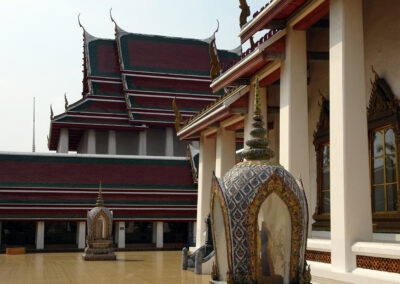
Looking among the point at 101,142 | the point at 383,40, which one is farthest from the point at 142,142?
the point at 383,40

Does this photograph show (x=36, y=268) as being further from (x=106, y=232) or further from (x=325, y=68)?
(x=325, y=68)

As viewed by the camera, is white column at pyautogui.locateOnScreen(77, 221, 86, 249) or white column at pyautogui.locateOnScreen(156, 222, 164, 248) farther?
white column at pyautogui.locateOnScreen(156, 222, 164, 248)

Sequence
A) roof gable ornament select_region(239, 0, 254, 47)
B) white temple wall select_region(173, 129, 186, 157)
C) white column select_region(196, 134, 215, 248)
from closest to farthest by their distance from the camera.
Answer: roof gable ornament select_region(239, 0, 254, 47) → white column select_region(196, 134, 215, 248) → white temple wall select_region(173, 129, 186, 157)

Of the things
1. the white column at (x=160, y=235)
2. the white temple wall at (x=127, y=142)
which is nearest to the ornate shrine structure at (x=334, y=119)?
the white column at (x=160, y=235)

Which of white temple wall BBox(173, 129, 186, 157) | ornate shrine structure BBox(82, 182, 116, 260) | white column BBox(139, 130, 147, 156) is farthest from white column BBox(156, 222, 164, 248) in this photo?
white temple wall BBox(173, 129, 186, 157)

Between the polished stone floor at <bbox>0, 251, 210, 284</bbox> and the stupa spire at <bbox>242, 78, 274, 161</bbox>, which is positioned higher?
the stupa spire at <bbox>242, 78, 274, 161</bbox>

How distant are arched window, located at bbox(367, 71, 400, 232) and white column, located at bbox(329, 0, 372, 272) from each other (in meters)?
1.91

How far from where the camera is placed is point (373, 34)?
40.6 feet

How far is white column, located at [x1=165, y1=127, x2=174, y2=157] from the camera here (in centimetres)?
3756

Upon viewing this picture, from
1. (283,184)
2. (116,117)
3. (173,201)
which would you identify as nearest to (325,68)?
(283,184)

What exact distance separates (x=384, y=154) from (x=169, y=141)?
26.4 meters

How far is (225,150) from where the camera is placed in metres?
19.0

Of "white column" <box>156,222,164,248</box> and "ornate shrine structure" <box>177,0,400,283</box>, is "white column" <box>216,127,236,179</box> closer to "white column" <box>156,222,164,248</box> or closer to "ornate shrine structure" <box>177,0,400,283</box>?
"ornate shrine structure" <box>177,0,400,283</box>

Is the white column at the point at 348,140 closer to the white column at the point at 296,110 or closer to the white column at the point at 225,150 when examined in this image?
the white column at the point at 296,110
